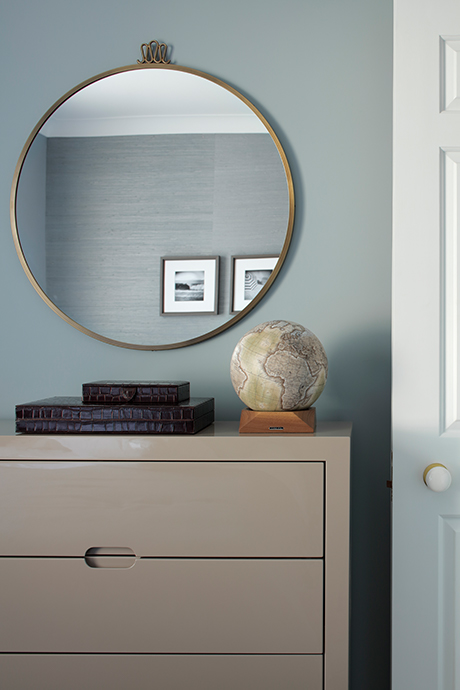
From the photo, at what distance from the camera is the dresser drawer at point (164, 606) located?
3.30ft

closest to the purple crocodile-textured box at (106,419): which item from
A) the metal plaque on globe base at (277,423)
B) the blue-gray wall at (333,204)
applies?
the metal plaque on globe base at (277,423)

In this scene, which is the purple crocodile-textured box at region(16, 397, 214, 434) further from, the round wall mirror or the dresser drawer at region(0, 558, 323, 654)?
the round wall mirror

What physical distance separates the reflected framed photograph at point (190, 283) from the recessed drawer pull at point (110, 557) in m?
0.65

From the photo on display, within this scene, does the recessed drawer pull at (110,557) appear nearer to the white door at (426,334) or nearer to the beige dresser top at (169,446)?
the beige dresser top at (169,446)

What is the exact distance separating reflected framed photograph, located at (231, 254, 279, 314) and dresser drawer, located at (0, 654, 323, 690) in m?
0.85

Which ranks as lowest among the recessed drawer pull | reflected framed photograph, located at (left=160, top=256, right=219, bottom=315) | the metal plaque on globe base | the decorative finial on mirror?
the recessed drawer pull

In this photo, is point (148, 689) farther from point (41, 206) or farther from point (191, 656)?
point (41, 206)

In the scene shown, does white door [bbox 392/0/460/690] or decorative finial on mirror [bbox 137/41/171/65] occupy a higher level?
decorative finial on mirror [bbox 137/41/171/65]

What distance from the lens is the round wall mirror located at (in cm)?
140

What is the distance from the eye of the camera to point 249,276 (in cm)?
141

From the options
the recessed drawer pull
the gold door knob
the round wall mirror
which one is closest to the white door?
the gold door knob

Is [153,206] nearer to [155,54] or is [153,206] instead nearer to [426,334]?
[155,54]

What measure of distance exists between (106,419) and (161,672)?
535 millimetres

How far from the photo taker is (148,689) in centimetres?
103
